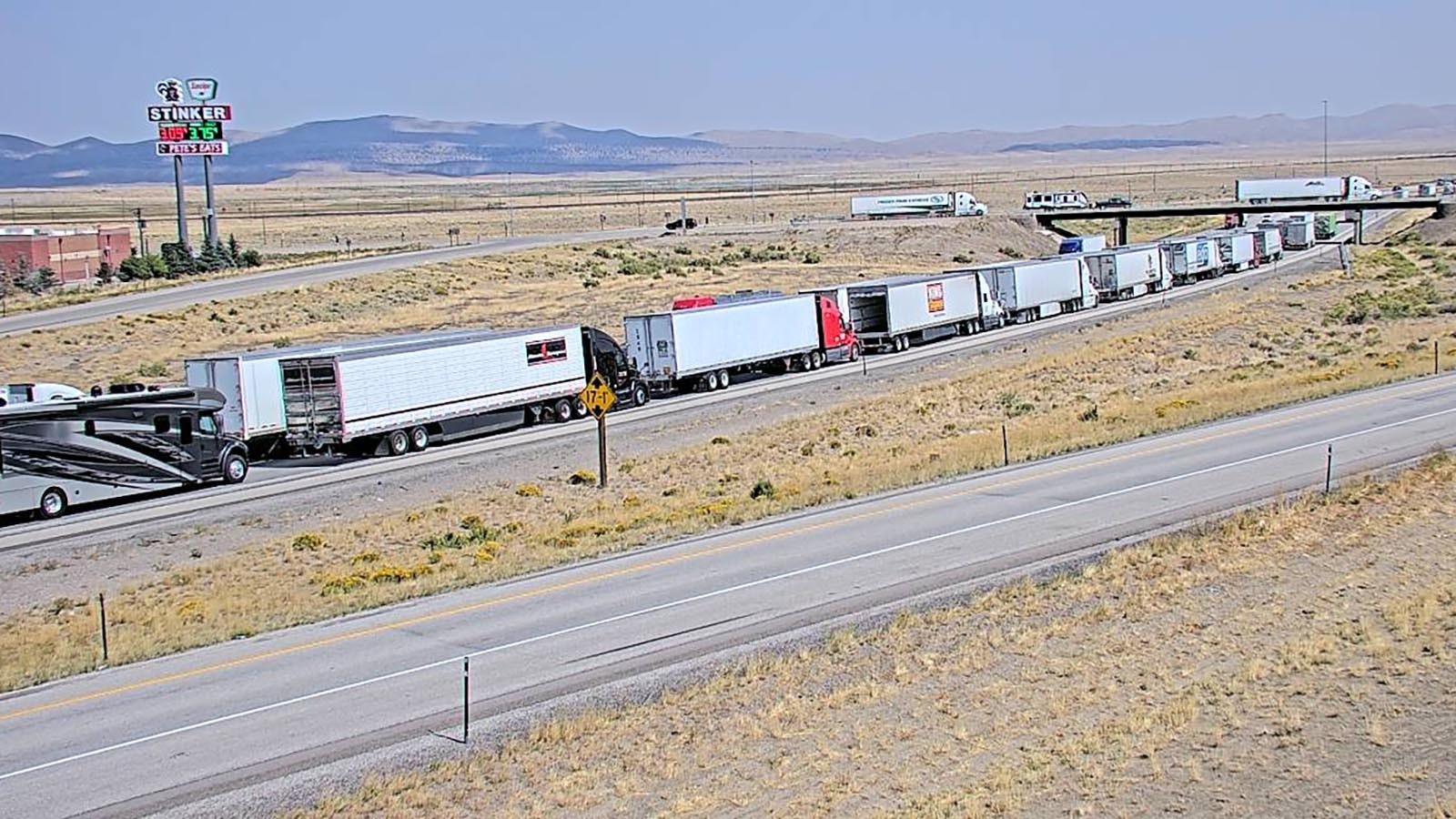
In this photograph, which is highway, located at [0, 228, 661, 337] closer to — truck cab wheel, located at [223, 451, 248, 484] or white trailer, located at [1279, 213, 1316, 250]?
truck cab wheel, located at [223, 451, 248, 484]

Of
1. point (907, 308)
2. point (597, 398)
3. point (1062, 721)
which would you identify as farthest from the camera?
point (907, 308)

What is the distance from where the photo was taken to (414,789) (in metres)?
15.4

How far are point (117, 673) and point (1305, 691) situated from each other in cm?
1462

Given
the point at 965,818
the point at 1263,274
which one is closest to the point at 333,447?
the point at 965,818

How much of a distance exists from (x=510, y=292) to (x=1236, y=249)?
47.4 metres

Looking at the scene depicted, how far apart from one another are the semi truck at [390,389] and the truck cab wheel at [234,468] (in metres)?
1.21

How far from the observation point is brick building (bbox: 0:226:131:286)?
3684 inches

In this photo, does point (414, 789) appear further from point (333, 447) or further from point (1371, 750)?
point (333, 447)

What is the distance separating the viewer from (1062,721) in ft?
56.0

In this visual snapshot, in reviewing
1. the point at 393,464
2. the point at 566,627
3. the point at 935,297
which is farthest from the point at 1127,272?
the point at 566,627

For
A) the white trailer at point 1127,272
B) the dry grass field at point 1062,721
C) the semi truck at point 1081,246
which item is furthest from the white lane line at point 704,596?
the semi truck at point 1081,246

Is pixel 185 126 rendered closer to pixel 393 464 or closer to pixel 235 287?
pixel 235 287

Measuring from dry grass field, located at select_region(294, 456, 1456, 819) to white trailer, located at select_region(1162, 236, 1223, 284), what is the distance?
72870 millimetres

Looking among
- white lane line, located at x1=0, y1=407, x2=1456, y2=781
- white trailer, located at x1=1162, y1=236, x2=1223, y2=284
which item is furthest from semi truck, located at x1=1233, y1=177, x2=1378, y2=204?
white lane line, located at x1=0, y1=407, x2=1456, y2=781
